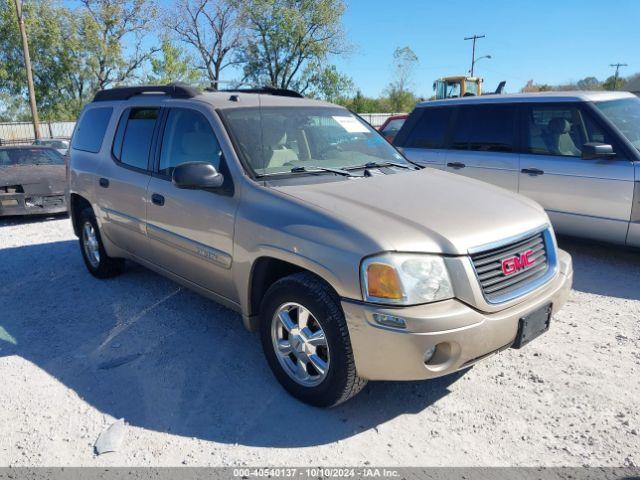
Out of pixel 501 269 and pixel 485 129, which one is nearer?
pixel 501 269

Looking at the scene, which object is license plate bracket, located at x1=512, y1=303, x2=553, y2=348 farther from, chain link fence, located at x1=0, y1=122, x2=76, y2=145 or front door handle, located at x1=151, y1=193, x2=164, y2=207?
chain link fence, located at x1=0, y1=122, x2=76, y2=145

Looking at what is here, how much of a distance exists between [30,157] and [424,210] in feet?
28.6

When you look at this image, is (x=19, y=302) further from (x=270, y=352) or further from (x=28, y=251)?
(x=270, y=352)

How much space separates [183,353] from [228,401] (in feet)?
2.53

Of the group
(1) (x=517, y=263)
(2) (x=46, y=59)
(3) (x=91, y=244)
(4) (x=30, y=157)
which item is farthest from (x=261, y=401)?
(2) (x=46, y=59)

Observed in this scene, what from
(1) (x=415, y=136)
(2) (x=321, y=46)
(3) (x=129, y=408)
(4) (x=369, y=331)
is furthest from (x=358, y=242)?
(2) (x=321, y=46)

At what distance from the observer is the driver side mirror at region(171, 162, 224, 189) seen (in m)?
3.18

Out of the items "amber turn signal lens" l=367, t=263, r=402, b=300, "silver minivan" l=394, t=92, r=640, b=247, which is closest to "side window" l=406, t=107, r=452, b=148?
"silver minivan" l=394, t=92, r=640, b=247

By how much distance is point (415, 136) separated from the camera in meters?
6.98

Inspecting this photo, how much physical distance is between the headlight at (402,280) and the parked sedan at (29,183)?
7752mm

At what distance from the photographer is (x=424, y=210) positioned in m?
2.90

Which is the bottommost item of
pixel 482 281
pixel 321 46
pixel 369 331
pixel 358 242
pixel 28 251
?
pixel 28 251

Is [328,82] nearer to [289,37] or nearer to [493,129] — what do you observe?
[289,37]

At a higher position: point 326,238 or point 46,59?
point 46,59
